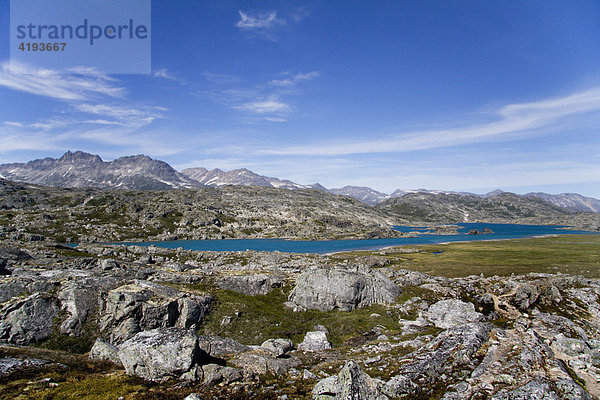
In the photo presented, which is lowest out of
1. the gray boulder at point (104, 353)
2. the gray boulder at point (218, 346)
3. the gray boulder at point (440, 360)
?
the gray boulder at point (218, 346)

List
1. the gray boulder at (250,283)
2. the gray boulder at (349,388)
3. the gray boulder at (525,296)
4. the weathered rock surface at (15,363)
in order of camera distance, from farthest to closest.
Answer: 1. the gray boulder at (250,283)
2. the gray boulder at (525,296)
3. the weathered rock surface at (15,363)
4. the gray boulder at (349,388)

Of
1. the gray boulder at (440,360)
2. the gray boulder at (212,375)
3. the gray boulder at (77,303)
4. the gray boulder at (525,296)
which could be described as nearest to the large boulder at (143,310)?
the gray boulder at (77,303)

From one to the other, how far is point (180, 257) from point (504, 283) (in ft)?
380

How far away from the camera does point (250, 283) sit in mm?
52781

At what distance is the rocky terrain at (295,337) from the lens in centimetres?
1998

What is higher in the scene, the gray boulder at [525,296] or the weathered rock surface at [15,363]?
the weathered rock surface at [15,363]

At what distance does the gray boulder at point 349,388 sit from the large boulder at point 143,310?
25.4 meters

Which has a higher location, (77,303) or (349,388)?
(77,303)

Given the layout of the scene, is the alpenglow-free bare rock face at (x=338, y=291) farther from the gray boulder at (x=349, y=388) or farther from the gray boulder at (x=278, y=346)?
the gray boulder at (x=349, y=388)

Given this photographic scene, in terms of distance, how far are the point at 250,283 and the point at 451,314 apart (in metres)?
34.3

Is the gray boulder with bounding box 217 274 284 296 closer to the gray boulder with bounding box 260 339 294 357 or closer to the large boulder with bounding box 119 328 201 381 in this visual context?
the gray boulder with bounding box 260 339 294 357

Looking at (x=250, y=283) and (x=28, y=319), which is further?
(x=250, y=283)

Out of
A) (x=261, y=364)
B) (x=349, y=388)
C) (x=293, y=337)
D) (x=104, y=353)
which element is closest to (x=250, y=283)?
(x=293, y=337)

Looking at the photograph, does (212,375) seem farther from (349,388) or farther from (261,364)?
(349,388)
